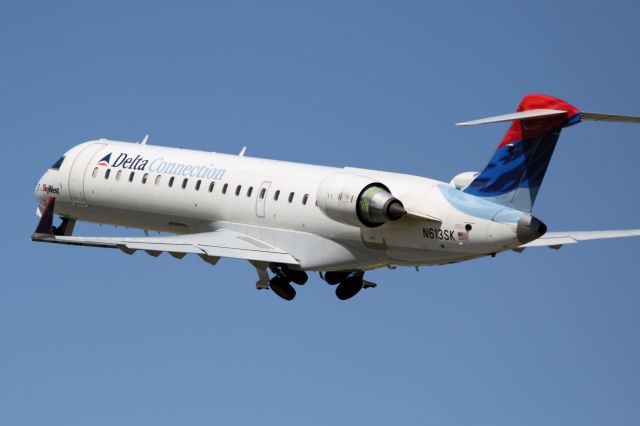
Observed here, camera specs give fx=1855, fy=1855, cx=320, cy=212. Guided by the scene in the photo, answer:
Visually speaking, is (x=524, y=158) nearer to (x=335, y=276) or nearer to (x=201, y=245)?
(x=335, y=276)

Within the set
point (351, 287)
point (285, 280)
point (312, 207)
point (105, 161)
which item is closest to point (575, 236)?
point (351, 287)

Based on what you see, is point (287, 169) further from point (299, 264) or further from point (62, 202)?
point (62, 202)

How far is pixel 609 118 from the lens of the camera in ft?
149

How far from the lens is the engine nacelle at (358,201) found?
4838 centimetres

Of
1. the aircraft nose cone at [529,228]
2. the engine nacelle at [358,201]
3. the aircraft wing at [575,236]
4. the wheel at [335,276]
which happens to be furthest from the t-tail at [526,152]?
the wheel at [335,276]

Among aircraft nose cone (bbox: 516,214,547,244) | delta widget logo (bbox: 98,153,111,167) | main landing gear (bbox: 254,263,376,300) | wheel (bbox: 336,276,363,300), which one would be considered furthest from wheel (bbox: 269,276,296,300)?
delta widget logo (bbox: 98,153,111,167)

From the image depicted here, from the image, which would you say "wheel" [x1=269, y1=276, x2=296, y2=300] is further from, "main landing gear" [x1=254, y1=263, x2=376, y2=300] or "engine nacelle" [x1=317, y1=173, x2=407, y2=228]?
"engine nacelle" [x1=317, y1=173, x2=407, y2=228]

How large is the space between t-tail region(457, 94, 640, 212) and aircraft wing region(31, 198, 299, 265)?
6516 millimetres

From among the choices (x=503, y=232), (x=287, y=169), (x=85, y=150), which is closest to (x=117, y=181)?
(x=85, y=150)

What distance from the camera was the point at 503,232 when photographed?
155 feet

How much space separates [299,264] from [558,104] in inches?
357

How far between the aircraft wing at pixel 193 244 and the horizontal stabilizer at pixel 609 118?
32.0 feet

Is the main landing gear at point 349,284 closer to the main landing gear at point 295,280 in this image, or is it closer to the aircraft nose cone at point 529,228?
the main landing gear at point 295,280

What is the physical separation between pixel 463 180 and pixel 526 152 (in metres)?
3.36
